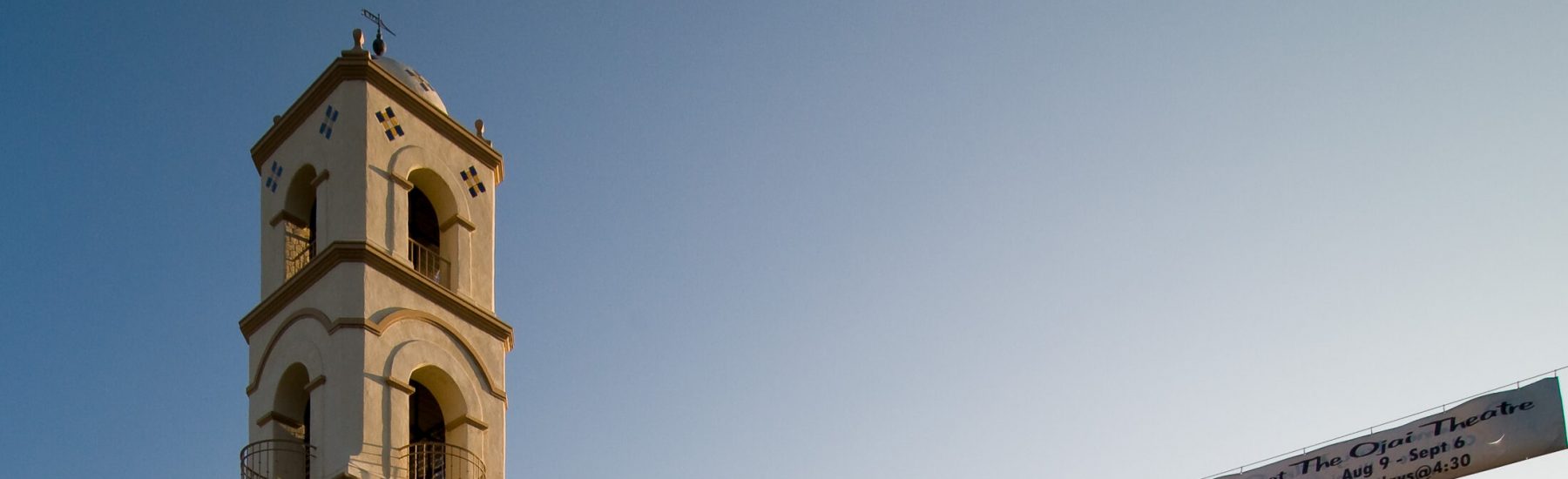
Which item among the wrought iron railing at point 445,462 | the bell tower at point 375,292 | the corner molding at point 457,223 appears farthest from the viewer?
the corner molding at point 457,223

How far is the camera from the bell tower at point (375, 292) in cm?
2478

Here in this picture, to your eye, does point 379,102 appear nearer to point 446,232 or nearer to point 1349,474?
point 446,232

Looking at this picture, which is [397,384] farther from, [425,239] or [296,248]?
[425,239]

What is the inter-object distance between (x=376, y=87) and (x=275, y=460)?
521cm

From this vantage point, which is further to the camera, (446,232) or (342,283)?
(446,232)

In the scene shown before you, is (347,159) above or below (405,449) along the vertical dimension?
above

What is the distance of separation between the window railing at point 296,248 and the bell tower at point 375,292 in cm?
2

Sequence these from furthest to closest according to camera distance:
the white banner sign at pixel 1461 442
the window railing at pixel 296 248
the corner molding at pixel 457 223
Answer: the corner molding at pixel 457 223
the window railing at pixel 296 248
the white banner sign at pixel 1461 442

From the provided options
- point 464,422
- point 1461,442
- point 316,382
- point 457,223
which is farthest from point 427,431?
point 1461,442

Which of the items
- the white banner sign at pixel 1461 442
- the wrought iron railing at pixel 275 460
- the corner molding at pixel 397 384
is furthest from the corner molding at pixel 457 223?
the white banner sign at pixel 1461 442

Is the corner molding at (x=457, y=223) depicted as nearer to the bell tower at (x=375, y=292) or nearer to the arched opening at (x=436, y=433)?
the bell tower at (x=375, y=292)

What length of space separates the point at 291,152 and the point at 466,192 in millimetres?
2384

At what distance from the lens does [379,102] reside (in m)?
27.1

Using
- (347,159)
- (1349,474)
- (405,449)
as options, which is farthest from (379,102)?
(1349,474)
